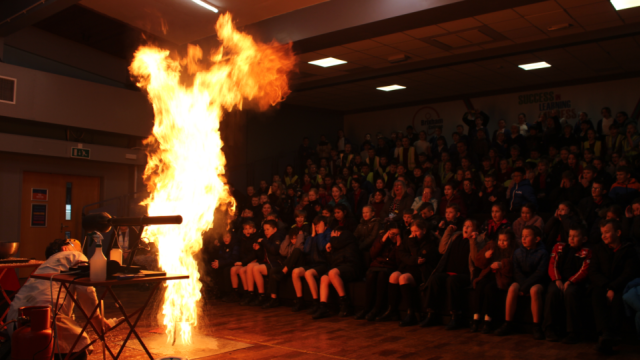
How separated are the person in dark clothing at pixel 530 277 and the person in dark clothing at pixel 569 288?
9 centimetres

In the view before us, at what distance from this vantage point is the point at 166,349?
462 cm

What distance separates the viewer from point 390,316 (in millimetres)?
6102

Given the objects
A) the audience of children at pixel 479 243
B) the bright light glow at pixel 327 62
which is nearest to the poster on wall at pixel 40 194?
the audience of children at pixel 479 243

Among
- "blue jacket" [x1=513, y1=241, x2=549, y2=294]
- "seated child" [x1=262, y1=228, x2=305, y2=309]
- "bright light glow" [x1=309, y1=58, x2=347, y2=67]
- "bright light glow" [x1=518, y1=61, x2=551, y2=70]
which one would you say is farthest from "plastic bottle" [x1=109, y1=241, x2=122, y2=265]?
"bright light glow" [x1=518, y1=61, x2=551, y2=70]

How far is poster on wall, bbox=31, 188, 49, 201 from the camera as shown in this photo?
1026 centimetres

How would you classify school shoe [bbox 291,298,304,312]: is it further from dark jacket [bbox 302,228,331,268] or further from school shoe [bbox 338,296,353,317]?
school shoe [bbox 338,296,353,317]

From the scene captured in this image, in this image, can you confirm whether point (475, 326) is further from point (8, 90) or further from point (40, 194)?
point (40, 194)

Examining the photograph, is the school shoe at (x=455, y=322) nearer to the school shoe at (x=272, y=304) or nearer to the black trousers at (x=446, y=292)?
the black trousers at (x=446, y=292)

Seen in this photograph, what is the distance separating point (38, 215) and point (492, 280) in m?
9.35

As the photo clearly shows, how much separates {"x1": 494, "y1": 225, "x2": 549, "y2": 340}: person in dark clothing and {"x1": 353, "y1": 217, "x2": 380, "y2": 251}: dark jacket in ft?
6.66

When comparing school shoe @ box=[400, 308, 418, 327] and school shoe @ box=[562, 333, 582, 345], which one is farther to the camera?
school shoe @ box=[400, 308, 418, 327]

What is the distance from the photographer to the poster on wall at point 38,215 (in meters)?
10.2

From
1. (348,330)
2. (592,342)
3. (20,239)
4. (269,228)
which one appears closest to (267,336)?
(348,330)

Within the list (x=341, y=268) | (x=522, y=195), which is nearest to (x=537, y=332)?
(x=341, y=268)
